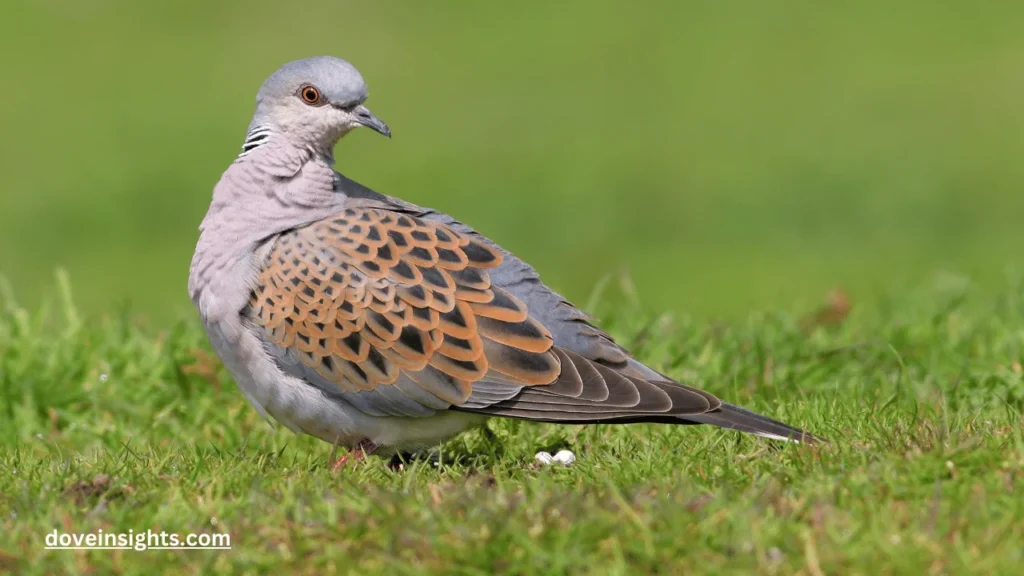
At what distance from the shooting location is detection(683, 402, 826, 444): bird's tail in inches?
192

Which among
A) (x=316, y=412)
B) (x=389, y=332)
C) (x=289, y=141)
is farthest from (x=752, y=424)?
(x=289, y=141)

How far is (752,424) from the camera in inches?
195

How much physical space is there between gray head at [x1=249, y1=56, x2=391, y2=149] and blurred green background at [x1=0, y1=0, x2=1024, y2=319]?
5.53 metres

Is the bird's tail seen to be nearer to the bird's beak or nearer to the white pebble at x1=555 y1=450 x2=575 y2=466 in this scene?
the white pebble at x1=555 y1=450 x2=575 y2=466

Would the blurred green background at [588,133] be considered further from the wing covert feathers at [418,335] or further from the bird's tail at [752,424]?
the bird's tail at [752,424]

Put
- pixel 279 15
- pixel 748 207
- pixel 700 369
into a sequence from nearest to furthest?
pixel 700 369
pixel 748 207
pixel 279 15

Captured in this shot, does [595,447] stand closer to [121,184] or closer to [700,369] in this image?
[700,369]

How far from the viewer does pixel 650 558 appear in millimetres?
3871

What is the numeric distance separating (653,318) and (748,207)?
7754mm

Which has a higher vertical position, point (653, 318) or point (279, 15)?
point (279, 15)

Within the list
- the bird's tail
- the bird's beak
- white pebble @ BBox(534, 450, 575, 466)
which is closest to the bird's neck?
the bird's beak

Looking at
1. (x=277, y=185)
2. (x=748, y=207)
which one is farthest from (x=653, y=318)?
(x=748, y=207)

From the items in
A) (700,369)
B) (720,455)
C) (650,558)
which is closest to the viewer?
(650,558)

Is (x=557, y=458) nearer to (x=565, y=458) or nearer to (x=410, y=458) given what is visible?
(x=565, y=458)
